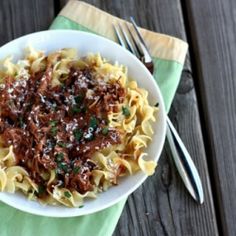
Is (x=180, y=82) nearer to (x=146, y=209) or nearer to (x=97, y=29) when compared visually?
(x=97, y=29)

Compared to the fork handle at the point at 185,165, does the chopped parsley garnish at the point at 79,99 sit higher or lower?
higher

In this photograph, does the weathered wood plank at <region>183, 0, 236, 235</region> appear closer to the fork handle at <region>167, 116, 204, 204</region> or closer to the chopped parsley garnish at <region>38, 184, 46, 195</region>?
the fork handle at <region>167, 116, 204, 204</region>

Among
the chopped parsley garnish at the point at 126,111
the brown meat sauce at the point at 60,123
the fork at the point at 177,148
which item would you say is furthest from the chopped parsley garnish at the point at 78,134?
the fork at the point at 177,148

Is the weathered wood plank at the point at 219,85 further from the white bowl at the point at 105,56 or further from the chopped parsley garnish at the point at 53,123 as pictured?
the chopped parsley garnish at the point at 53,123

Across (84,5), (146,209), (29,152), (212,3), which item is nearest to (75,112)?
(29,152)

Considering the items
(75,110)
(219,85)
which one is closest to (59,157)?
(75,110)

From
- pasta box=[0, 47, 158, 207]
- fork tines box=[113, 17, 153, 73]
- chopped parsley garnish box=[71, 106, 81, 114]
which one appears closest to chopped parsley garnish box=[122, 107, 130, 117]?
pasta box=[0, 47, 158, 207]

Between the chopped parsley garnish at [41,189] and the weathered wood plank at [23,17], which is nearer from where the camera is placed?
the chopped parsley garnish at [41,189]
